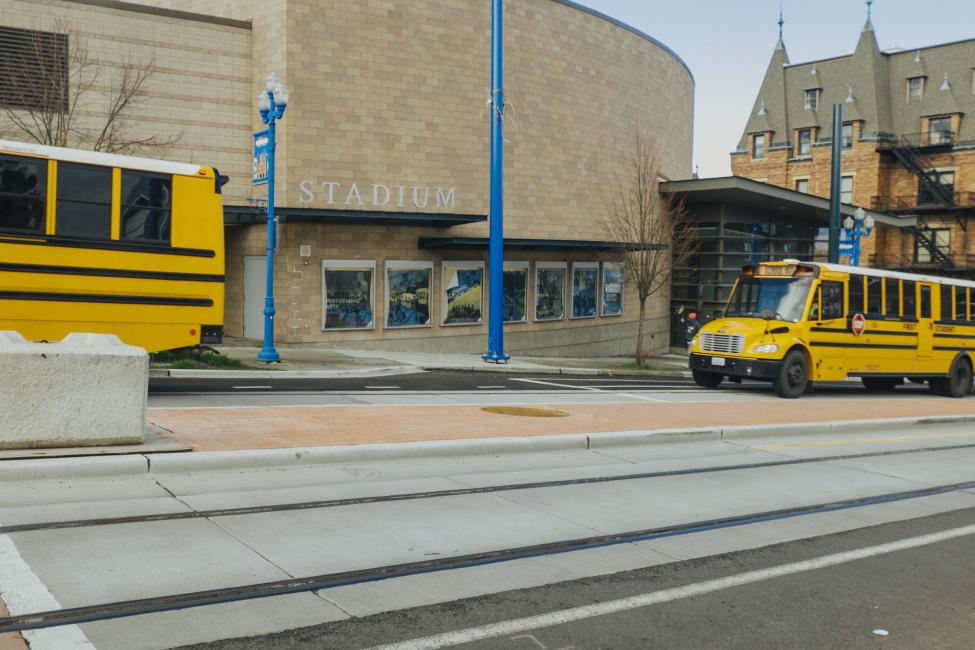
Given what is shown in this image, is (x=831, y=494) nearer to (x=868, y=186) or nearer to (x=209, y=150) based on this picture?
(x=209, y=150)

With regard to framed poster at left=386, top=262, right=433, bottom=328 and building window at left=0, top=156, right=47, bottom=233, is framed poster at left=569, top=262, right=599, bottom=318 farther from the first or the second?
building window at left=0, top=156, right=47, bottom=233

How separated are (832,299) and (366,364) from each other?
35.3 feet

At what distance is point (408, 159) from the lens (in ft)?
92.8

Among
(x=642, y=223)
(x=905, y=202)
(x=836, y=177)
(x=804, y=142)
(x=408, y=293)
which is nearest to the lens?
(x=408, y=293)

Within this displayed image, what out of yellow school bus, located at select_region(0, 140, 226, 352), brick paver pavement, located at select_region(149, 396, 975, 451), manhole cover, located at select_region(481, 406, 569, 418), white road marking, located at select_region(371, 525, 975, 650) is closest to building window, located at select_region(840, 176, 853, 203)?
brick paver pavement, located at select_region(149, 396, 975, 451)

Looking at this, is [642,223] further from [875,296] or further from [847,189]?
[847,189]

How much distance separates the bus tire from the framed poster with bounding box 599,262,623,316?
13.7 meters

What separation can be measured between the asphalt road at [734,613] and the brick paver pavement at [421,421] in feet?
14.8

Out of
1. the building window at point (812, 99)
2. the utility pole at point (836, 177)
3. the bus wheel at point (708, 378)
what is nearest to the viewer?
the bus wheel at point (708, 378)

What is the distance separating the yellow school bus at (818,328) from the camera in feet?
67.1

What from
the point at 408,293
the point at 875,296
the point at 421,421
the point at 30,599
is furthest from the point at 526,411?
the point at 408,293

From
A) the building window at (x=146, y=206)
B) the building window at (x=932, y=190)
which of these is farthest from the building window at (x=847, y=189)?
the building window at (x=146, y=206)

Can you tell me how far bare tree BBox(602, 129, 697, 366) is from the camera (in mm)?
31922

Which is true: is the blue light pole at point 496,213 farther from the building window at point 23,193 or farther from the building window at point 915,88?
the building window at point 915,88
